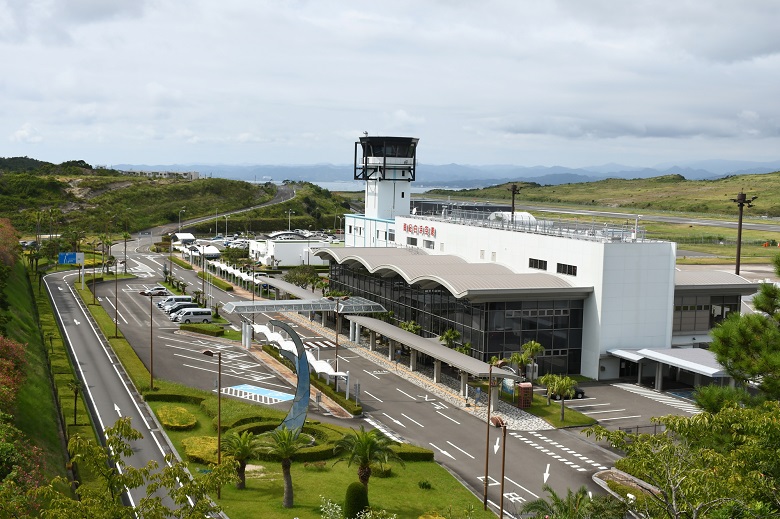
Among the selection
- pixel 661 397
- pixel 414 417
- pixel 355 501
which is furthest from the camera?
pixel 661 397

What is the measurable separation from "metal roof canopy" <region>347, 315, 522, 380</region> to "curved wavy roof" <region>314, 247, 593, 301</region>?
4415mm

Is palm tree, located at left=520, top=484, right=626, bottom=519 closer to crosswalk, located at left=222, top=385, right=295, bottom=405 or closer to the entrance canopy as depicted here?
the entrance canopy

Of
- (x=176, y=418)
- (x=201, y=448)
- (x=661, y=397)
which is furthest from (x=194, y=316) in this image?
(x=661, y=397)

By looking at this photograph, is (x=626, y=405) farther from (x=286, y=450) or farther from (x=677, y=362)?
(x=286, y=450)

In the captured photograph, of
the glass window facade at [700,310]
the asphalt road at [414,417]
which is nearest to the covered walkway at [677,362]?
the glass window facade at [700,310]

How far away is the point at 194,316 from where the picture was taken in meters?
80.2

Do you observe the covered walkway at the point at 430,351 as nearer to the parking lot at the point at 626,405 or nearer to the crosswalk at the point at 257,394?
the parking lot at the point at 626,405

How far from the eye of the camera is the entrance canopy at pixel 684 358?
50656 mm

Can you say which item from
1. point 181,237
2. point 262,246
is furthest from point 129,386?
point 181,237

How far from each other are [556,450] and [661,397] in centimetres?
1517

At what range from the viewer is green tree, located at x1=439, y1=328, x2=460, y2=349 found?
59.7 metres

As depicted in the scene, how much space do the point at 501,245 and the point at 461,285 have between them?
560 inches

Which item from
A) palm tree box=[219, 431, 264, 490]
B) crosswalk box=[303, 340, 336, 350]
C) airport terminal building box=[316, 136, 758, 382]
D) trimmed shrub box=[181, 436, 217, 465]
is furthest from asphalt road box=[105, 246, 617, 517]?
palm tree box=[219, 431, 264, 490]

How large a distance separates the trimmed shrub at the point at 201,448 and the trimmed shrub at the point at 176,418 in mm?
2259
